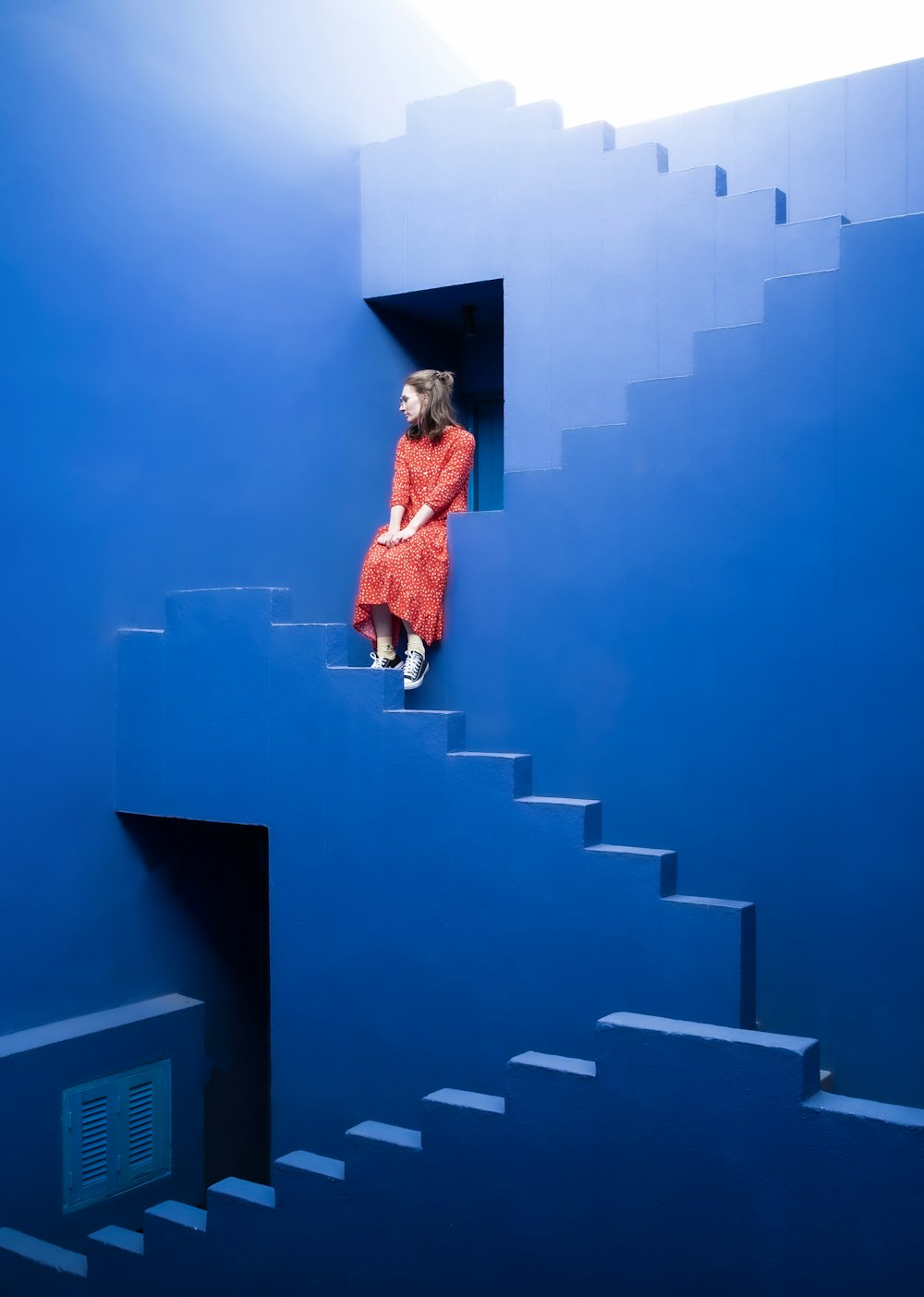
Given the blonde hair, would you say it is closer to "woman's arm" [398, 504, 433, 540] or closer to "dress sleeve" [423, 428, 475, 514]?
"dress sleeve" [423, 428, 475, 514]

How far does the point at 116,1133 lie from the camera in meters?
4.96

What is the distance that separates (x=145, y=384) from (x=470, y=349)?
247 centimetres

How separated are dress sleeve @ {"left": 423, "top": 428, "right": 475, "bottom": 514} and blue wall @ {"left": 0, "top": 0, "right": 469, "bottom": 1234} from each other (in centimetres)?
74

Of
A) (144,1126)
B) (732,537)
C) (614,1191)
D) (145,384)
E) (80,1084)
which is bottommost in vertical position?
(144,1126)

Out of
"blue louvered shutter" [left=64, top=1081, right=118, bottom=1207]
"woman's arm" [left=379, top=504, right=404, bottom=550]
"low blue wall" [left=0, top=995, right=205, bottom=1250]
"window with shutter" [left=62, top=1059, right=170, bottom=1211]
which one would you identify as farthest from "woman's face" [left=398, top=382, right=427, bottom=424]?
"blue louvered shutter" [left=64, top=1081, right=118, bottom=1207]

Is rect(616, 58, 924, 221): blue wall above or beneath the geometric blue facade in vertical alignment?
above

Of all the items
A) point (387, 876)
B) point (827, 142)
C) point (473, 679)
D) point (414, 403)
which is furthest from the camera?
point (414, 403)

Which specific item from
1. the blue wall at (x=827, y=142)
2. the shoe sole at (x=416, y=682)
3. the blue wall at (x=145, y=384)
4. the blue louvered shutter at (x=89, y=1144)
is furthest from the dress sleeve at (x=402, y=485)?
the blue louvered shutter at (x=89, y=1144)

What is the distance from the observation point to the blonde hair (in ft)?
18.7

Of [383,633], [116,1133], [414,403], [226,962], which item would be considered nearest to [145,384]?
[414,403]

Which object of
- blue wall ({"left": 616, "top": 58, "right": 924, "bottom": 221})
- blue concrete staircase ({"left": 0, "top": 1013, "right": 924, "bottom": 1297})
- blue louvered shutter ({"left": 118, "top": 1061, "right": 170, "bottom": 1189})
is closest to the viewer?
blue concrete staircase ({"left": 0, "top": 1013, "right": 924, "bottom": 1297})

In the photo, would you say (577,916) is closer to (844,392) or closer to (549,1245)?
(549,1245)

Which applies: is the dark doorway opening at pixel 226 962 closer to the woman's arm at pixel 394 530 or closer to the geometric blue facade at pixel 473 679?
the geometric blue facade at pixel 473 679

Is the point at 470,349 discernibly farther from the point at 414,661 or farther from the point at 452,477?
the point at 414,661
